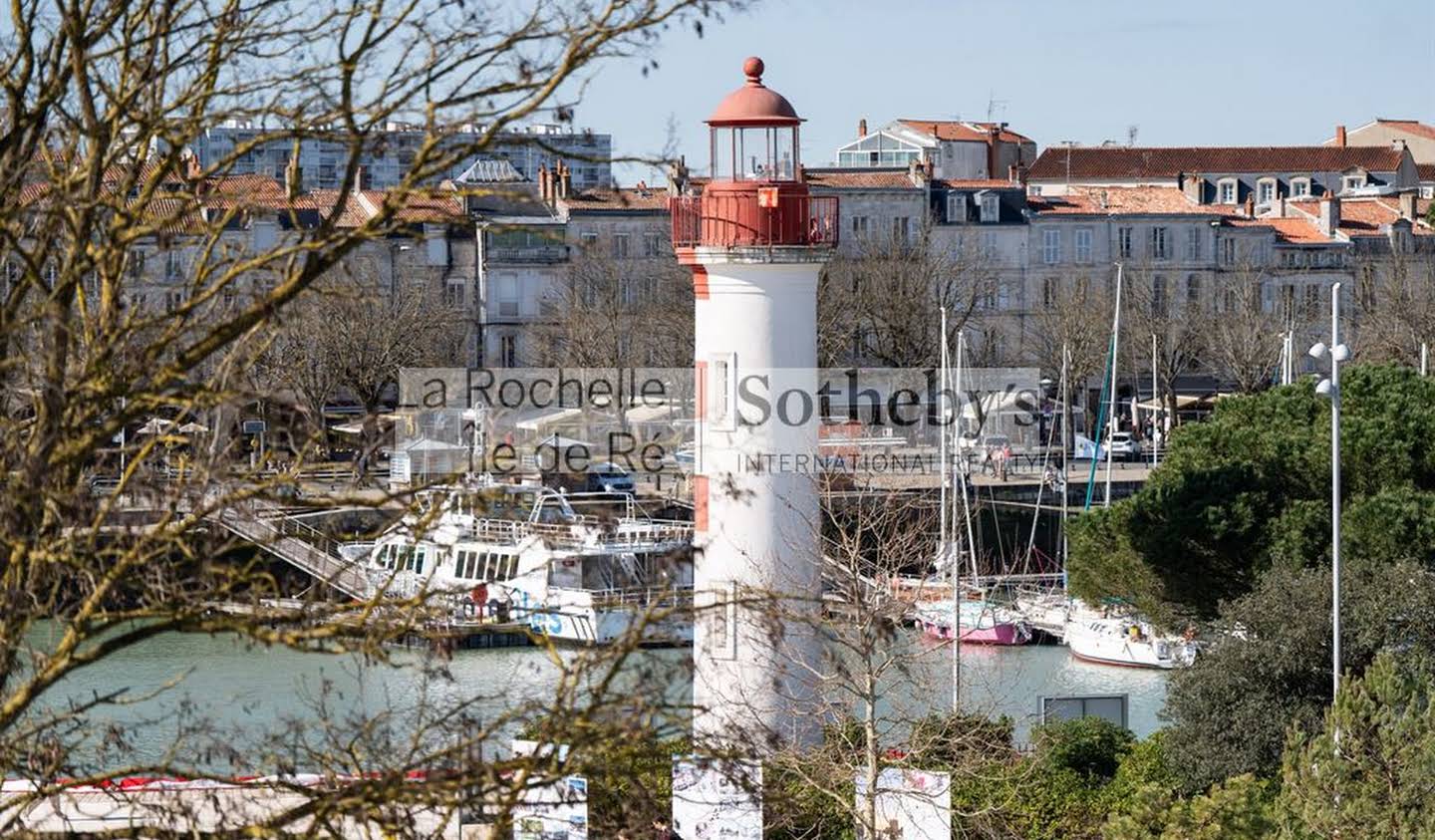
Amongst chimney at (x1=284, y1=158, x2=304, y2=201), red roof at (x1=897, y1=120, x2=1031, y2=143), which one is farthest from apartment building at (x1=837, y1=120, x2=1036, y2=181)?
chimney at (x1=284, y1=158, x2=304, y2=201)

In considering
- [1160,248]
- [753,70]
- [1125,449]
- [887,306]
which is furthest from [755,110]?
[1160,248]

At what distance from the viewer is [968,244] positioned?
165 ft

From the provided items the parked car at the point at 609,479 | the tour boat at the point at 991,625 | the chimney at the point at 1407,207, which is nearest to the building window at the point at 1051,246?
the chimney at the point at 1407,207

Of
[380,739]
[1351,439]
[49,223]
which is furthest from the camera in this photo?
[1351,439]

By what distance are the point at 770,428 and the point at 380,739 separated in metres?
8.79

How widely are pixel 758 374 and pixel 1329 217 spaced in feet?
144

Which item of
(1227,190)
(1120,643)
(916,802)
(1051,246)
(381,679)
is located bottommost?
(1120,643)

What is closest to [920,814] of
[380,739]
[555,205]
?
[380,739]

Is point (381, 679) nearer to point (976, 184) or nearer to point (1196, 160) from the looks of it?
point (976, 184)

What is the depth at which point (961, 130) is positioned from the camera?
214 ft

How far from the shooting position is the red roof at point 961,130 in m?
63.6

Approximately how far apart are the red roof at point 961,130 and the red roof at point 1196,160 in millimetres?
1740

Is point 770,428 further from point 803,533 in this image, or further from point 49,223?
point 49,223

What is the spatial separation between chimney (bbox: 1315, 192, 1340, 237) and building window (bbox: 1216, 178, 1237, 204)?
11.4m
